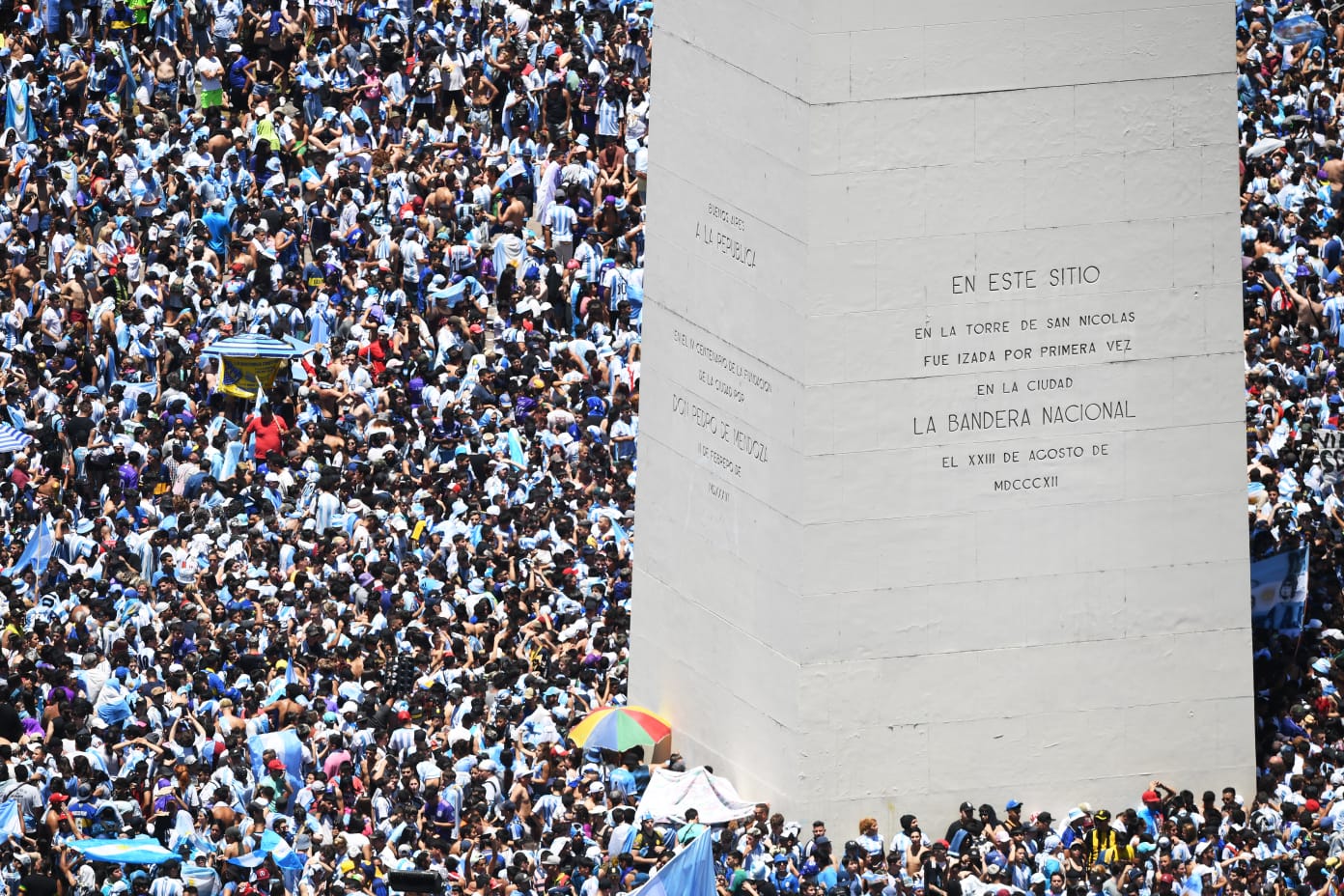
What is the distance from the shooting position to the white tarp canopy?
39.3 metres

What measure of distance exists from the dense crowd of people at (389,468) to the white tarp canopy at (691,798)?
0.32 meters

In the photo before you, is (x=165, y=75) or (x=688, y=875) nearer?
(x=688, y=875)

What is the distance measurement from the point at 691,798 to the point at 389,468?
1051 cm

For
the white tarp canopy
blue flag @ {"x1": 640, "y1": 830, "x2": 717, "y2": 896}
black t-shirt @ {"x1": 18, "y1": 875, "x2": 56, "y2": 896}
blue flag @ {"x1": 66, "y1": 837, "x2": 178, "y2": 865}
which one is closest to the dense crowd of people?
black t-shirt @ {"x1": 18, "y1": 875, "x2": 56, "y2": 896}

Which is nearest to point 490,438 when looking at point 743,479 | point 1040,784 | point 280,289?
point 280,289

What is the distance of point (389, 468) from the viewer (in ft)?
159

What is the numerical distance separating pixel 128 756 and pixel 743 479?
8.20 meters

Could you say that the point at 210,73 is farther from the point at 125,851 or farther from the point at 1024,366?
the point at 125,851

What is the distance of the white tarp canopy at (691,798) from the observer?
39.3 m

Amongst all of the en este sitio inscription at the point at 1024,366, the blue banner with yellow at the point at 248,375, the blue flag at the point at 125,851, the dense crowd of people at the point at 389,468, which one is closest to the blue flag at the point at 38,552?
the dense crowd of people at the point at 389,468

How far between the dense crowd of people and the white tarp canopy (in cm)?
32

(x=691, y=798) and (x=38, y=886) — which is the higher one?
(x=691, y=798)

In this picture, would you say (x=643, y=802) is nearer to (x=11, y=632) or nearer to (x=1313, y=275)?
(x=11, y=632)

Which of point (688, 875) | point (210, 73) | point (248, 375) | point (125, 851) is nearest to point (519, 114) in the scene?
point (210, 73)
